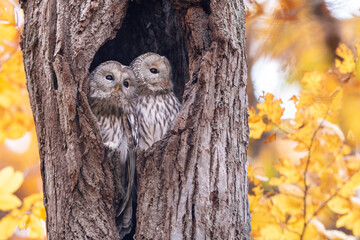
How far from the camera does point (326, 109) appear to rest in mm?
4047

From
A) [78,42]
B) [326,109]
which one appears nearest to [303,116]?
[326,109]

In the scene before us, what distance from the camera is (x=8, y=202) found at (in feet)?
12.9

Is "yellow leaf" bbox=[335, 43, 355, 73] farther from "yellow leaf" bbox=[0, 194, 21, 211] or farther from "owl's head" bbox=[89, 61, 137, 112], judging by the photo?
"yellow leaf" bbox=[0, 194, 21, 211]

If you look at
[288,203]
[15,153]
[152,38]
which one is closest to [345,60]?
[288,203]

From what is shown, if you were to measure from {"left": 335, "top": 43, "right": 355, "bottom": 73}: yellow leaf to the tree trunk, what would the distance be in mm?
1848

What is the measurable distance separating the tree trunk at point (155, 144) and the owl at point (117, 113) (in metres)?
0.44

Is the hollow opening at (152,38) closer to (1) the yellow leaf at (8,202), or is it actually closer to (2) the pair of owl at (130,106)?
(2) the pair of owl at (130,106)

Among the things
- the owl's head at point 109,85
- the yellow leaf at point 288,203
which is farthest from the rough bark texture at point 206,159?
the yellow leaf at point 288,203

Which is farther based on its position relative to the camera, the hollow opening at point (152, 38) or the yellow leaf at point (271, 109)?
the yellow leaf at point (271, 109)

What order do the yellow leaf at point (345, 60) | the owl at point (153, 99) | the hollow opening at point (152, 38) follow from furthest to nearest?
the yellow leaf at point (345, 60) → the hollow opening at point (152, 38) → the owl at point (153, 99)

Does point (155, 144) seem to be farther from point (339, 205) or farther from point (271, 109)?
point (339, 205)

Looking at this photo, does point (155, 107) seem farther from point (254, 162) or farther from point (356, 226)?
point (356, 226)

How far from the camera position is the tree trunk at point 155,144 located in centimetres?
237

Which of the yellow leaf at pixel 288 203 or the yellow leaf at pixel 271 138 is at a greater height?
the yellow leaf at pixel 271 138
